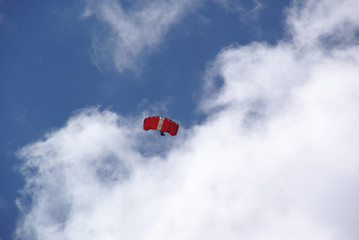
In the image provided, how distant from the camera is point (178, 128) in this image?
6438 centimetres

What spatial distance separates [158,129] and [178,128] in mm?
4603

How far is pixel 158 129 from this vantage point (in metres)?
61.8
